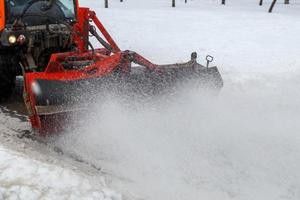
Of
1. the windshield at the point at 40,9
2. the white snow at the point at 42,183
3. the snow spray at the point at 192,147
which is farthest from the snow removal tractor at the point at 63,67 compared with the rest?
the white snow at the point at 42,183

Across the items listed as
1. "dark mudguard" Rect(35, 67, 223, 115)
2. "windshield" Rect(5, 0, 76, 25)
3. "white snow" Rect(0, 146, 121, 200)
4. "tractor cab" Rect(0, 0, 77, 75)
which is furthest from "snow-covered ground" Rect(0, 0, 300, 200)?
"windshield" Rect(5, 0, 76, 25)

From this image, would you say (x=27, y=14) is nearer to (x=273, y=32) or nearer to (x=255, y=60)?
(x=255, y=60)

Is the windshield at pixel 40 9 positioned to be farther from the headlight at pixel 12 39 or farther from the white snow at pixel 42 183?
the white snow at pixel 42 183

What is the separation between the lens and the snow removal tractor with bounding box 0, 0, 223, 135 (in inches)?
211

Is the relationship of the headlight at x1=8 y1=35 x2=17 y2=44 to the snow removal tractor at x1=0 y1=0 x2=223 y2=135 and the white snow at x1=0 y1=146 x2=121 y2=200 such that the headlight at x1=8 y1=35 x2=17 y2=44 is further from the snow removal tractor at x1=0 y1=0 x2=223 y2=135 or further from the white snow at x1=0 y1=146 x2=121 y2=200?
the white snow at x1=0 y1=146 x2=121 y2=200

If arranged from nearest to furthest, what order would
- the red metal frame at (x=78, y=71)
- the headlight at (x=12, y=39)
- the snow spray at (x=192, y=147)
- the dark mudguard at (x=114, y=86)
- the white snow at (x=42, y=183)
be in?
the white snow at (x=42, y=183)
the snow spray at (x=192, y=147)
the dark mudguard at (x=114, y=86)
the red metal frame at (x=78, y=71)
the headlight at (x=12, y=39)

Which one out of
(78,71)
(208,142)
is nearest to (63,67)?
(78,71)

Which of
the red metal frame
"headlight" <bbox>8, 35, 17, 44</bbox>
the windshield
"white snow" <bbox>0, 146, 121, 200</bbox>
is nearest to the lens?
"white snow" <bbox>0, 146, 121, 200</bbox>

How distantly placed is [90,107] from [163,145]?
3.03 ft

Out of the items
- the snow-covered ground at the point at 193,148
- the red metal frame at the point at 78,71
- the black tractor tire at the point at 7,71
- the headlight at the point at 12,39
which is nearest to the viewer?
the snow-covered ground at the point at 193,148

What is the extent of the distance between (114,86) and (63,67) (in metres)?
0.93

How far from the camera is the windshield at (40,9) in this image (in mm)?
6961

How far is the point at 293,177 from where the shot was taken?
15.7ft

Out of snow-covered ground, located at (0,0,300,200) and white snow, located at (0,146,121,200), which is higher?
white snow, located at (0,146,121,200)
